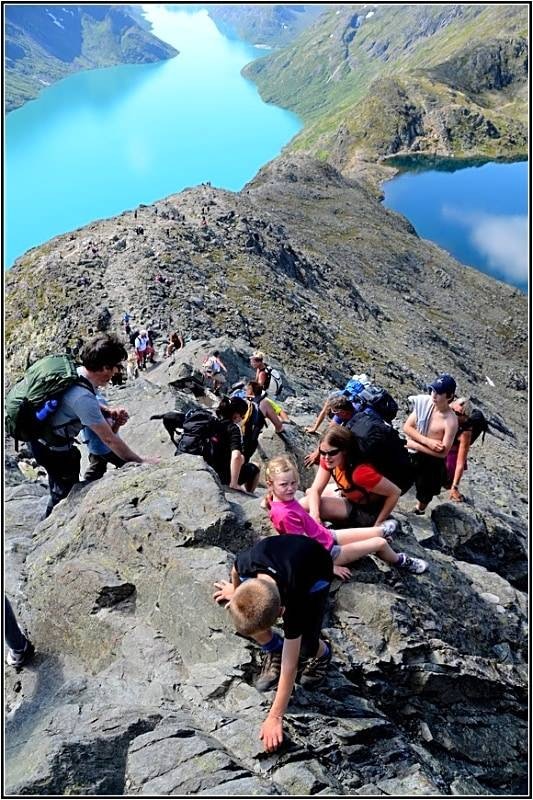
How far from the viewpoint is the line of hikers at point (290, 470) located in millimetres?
6388

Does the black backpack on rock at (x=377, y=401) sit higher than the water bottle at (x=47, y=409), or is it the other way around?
the water bottle at (x=47, y=409)

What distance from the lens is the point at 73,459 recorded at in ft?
34.0

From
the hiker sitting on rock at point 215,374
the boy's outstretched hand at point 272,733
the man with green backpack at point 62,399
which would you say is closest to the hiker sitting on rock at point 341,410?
the man with green backpack at point 62,399

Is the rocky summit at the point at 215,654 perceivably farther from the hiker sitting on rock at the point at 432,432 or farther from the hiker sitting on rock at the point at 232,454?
the hiker sitting on rock at the point at 432,432

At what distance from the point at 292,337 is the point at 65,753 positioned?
38724 millimetres

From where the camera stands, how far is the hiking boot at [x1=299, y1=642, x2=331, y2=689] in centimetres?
723

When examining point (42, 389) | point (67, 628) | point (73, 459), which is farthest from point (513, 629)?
point (42, 389)

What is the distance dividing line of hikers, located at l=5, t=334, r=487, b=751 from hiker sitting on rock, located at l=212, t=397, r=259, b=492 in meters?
0.02

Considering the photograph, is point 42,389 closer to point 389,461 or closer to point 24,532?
point 24,532

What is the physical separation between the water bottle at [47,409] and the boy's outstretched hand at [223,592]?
3562 mm

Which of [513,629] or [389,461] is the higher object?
[389,461]

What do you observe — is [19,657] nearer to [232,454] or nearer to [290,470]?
[290,470]

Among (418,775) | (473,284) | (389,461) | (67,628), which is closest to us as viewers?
(418,775)

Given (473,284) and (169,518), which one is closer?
(169,518)
